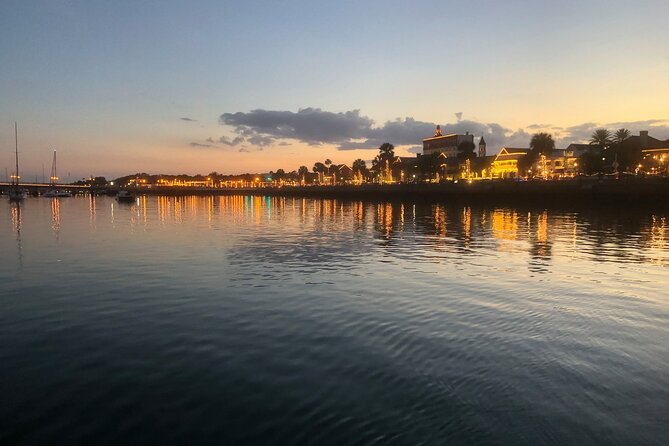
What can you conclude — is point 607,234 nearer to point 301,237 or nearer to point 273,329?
point 301,237

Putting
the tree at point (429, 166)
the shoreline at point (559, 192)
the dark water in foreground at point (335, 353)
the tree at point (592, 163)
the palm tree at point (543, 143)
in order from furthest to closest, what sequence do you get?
the tree at point (429, 166), the palm tree at point (543, 143), the tree at point (592, 163), the shoreline at point (559, 192), the dark water in foreground at point (335, 353)

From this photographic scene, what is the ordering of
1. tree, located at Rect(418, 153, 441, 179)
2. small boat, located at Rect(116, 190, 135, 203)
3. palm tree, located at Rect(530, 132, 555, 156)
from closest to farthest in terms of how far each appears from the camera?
1. palm tree, located at Rect(530, 132, 555, 156)
2. small boat, located at Rect(116, 190, 135, 203)
3. tree, located at Rect(418, 153, 441, 179)

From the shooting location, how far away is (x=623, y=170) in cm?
11906

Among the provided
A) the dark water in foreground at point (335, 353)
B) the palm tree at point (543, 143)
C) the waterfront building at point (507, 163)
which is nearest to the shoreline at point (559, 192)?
the palm tree at point (543, 143)

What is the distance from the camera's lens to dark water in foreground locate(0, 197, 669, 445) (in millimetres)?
8297

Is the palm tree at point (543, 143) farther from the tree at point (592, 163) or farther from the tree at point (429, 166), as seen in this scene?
the tree at point (429, 166)

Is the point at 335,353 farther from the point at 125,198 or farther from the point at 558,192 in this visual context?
the point at 125,198

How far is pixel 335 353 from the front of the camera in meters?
11.8

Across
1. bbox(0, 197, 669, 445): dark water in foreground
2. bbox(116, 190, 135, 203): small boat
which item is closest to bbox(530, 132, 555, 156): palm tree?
bbox(116, 190, 135, 203): small boat

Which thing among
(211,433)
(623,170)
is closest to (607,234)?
(211,433)

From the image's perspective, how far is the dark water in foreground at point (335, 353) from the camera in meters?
8.30

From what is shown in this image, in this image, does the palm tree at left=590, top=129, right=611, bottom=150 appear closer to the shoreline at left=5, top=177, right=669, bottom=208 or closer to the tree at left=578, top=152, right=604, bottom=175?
the tree at left=578, top=152, right=604, bottom=175

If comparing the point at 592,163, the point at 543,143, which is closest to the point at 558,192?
the point at 592,163

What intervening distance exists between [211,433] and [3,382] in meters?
5.28
